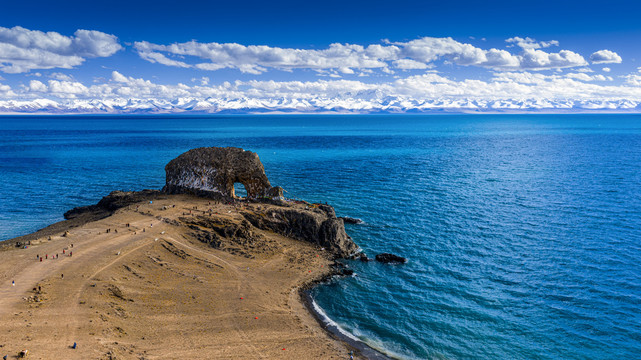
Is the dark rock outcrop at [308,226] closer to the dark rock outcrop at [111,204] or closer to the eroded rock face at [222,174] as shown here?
the eroded rock face at [222,174]

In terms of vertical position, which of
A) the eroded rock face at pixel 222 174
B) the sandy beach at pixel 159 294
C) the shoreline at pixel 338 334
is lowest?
the shoreline at pixel 338 334

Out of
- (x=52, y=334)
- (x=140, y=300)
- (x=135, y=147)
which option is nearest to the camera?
(x=52, y=334)

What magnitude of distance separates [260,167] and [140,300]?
24836 millimetres

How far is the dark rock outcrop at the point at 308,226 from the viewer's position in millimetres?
42094

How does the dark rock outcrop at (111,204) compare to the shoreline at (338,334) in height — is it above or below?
above

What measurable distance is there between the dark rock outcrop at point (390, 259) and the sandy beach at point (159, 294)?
18.0 ft

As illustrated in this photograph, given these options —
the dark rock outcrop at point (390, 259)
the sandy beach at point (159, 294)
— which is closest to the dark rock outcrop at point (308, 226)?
the sandy beach at point (159, 294)

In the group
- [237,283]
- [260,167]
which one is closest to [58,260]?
[237,283]

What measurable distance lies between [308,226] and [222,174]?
15.0 metres

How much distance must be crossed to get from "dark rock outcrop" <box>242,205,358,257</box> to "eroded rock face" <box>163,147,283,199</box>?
5.35 metres

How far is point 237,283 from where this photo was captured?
34.1 metres

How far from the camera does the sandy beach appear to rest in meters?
24.0

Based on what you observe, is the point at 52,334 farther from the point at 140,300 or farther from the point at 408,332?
the point at 408,332

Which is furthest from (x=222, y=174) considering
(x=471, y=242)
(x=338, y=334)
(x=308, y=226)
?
(x=471, y=242)
